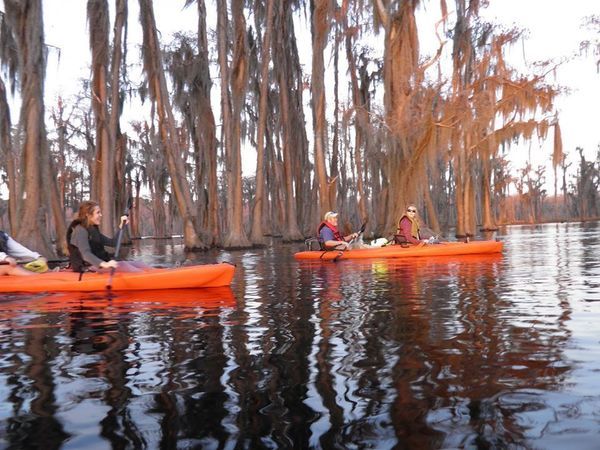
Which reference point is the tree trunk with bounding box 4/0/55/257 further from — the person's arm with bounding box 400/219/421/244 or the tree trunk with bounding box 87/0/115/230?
the person's arm with bounding box 400/219/421/244

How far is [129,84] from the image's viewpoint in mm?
35500

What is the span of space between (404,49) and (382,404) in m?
19.2

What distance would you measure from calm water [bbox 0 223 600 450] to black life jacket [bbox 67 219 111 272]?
1.40 meters

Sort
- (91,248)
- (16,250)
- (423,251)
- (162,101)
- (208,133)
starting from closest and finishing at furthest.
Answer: (91,248) < (16,250) < (423,251) < (162,101) < (208,133)

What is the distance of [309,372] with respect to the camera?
388 centimetres

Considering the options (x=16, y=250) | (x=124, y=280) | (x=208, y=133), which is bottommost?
(x=124, y=280)

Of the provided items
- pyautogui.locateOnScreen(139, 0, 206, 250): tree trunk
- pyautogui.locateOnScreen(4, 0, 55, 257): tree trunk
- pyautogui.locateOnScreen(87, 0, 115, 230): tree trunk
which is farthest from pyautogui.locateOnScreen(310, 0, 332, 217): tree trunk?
pyautogui.locateOnScreen(4, 0, 55, 257): tree trunk

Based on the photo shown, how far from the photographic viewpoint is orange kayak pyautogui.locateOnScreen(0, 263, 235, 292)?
28.9ft

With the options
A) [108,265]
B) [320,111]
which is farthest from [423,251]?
[320,111]

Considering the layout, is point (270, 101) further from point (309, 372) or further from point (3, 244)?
point (309, 372)

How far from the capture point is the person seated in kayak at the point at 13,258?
930 cm

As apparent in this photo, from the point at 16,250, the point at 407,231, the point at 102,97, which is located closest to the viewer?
the point at 16,250

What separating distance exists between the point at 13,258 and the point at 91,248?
1650mm

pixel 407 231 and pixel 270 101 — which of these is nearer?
pixel 407 231
